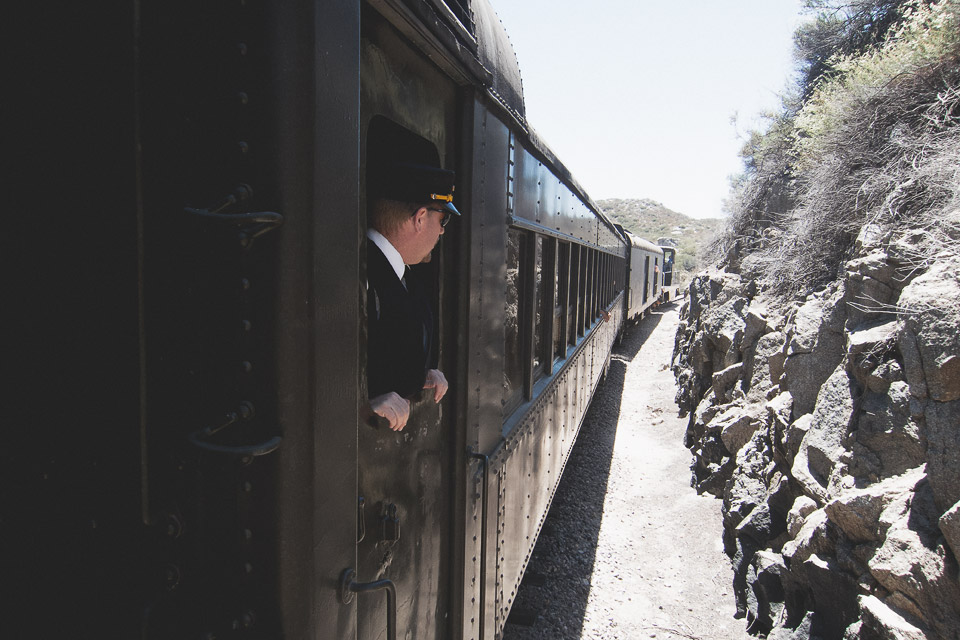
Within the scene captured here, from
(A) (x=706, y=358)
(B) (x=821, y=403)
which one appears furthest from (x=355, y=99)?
(A) (x=706, y=358)

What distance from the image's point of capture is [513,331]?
10.7ft

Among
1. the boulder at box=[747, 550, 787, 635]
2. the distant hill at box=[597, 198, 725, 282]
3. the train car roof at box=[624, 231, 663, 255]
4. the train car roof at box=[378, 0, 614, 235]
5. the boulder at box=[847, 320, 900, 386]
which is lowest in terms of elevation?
the boulder at box=[747, 550, 787, 635]

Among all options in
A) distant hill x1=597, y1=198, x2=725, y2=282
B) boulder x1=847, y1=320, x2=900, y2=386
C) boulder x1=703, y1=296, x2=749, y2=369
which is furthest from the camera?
distant hill x1=597, y1=198, x2=725, y2=282

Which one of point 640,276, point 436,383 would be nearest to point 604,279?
point 436,383

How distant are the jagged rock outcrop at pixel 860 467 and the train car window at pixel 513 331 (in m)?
2.17

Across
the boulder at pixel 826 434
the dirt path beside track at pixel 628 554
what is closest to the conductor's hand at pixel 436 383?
the dirt path beside track at pixel 628 554

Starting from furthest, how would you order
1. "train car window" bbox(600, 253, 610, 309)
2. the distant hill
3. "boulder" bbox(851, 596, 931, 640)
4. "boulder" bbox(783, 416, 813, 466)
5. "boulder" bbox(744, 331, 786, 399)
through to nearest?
1. the distant hill
2. "train car window" bbox(600, 253, 610, 309)
3. "boulder" bbox(744, 331, 786, 399)
4. "boulder" bbox(783, 416, 813, 466)
5. "boulder" bbox(851, 596, 931, 640)

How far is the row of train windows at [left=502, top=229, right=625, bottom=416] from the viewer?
3.20 metres

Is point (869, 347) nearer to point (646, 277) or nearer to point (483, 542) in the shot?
point (483, 542)

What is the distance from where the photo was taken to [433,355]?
1958 millimetres

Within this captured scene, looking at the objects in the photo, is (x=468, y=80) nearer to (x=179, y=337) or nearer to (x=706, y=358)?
(x=179, y=337)

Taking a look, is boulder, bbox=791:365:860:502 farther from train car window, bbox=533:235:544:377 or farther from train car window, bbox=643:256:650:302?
train car window, bbox=643:256:650:302

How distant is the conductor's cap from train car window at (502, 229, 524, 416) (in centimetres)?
137

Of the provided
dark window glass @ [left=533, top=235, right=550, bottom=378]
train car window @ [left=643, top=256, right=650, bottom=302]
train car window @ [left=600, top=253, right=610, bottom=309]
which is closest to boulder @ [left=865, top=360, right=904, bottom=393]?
dark window glass @ [left=533, top=235, right=550, bottom=378]
